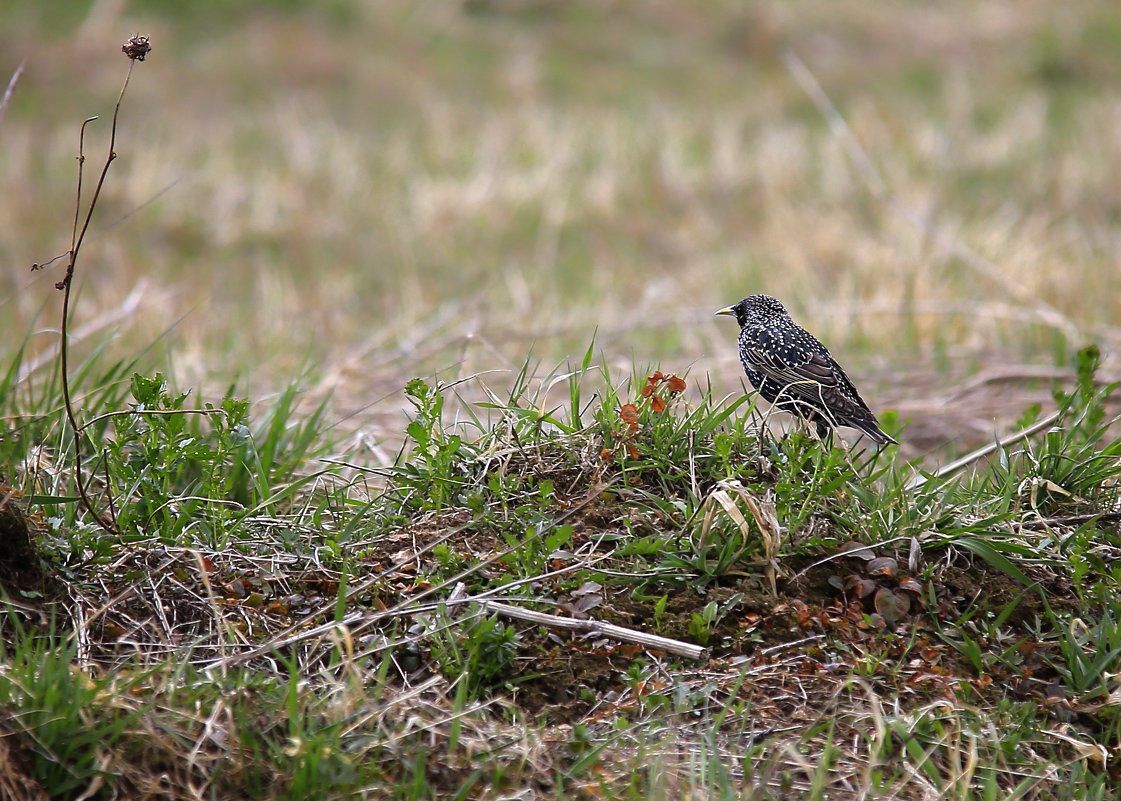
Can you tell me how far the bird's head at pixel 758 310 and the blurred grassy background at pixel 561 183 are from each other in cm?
97

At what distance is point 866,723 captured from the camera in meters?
2.57

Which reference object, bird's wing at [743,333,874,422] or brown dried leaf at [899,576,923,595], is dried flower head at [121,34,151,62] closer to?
bird's wing at [743,333,874,422]

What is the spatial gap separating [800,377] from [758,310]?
20.3 inches

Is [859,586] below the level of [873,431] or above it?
below

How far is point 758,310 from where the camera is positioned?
405 centimetres

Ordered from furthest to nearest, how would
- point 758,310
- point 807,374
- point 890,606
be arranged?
1. point 758,310
2. point 807,374
3. point 890,606

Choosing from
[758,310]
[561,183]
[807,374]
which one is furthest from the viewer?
[561,183]

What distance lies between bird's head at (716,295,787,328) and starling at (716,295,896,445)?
0.12 ft

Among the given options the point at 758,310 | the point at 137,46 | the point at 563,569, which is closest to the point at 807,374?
the point at 758,310

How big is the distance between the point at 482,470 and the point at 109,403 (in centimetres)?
131

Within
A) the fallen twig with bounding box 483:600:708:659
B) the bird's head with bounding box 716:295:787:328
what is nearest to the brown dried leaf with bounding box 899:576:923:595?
the fallen twig with bounding box 483:600:708:659

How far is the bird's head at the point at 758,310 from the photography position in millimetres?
3990

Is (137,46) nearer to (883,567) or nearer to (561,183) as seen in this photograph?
(883,567)

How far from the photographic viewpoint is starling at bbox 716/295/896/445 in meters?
3.52
